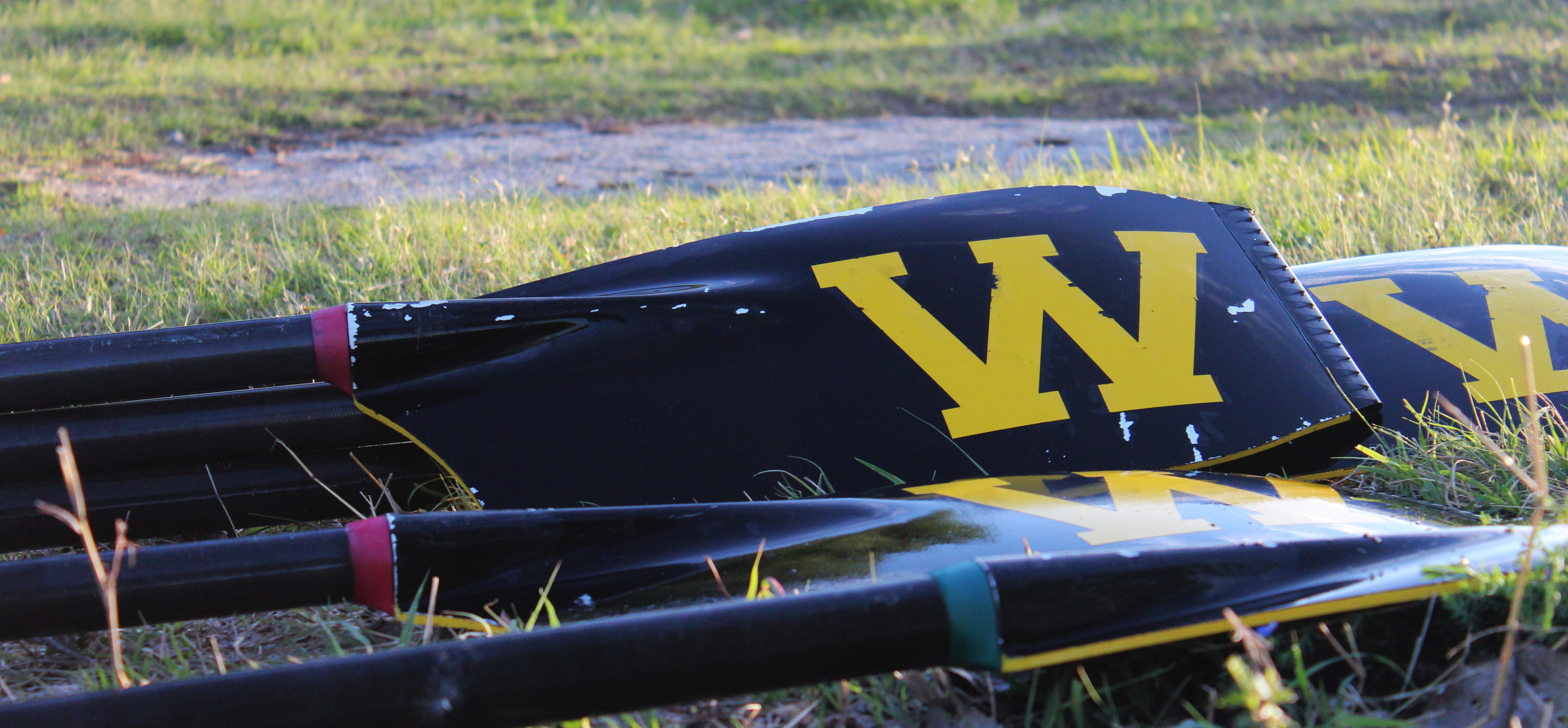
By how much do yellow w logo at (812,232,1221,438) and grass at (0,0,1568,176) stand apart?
4.21 metres

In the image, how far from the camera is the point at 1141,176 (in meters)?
3.50

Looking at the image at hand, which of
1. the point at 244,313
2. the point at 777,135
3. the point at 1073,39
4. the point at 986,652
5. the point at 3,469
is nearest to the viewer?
the point at 986,652

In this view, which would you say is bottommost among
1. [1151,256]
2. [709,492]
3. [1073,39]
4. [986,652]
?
[709,492]

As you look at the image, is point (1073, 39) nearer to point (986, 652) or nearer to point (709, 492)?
point (709, 492)

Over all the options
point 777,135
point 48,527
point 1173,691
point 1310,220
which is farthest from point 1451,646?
point 777,135

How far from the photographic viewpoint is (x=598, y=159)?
4.85 metres

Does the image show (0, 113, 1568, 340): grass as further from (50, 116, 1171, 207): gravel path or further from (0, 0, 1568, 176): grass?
(0, 0, 1568, 176): grass

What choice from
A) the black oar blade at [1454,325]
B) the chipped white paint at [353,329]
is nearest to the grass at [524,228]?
the black oar blade at [1454,325]

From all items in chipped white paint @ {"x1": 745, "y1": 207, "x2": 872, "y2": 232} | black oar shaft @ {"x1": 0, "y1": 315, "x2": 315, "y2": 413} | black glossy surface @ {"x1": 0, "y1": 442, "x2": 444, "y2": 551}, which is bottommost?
black glossy surface @ {"x1": 0, "y1": 442, "x2": 444, "y2": 551}

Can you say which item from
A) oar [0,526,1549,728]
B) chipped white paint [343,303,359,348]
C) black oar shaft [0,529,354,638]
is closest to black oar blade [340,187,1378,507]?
chipped white paint [343,303,359,348]

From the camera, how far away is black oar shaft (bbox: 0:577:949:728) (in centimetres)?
81

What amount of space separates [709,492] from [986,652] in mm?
714

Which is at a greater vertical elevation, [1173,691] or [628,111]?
[628,111]

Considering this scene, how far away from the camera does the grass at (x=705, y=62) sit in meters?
5.26
